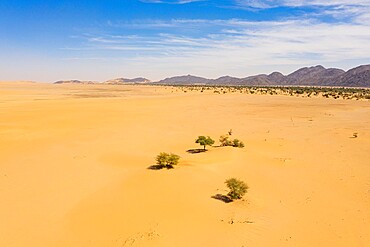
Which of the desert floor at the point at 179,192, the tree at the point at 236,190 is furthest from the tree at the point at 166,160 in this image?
the tree at the point at 236,190

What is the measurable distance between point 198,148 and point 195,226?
33.8 feet

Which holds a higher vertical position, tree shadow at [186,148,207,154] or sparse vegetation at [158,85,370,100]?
tree shadow at [186,148,207,154]

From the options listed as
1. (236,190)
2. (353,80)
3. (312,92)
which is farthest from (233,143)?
(353,80)

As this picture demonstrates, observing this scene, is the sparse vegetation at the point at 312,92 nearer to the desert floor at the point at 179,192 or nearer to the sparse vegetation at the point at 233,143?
the desert floor at the point at 179,192

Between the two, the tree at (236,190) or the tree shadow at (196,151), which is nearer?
the tree at (236,190)

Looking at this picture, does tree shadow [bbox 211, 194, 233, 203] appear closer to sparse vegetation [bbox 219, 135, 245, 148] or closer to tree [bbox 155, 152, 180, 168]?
tree [bbox 155, 152, 180, 168]

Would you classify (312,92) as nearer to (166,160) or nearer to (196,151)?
(196,151)

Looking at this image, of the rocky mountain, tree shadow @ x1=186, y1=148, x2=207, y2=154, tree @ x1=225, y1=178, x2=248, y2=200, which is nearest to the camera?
tree @ x1=225, y1=178, x2=248, y2=200

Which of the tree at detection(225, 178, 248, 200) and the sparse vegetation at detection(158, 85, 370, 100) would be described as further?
the sparse vegetation at detection(158, 85, 370, 100)

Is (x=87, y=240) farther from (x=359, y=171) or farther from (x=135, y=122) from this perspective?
(x=135, y=122)

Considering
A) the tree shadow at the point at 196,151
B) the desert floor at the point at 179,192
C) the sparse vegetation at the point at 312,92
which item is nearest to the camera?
the desert floor at the point at 179,192

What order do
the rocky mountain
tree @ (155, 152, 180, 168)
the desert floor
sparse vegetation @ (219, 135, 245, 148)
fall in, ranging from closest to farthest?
the desert floor < tree @ (155, 152, 180, 168) < sparse vegetation @ (219, 135, 245, 148) < the rocky mountain

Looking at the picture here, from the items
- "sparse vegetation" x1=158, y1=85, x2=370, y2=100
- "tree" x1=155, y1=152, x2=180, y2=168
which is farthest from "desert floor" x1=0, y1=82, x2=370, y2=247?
"sparse vegetation" x1=158, y1=85, x2=370, y2=100

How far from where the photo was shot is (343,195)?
1223 cm
